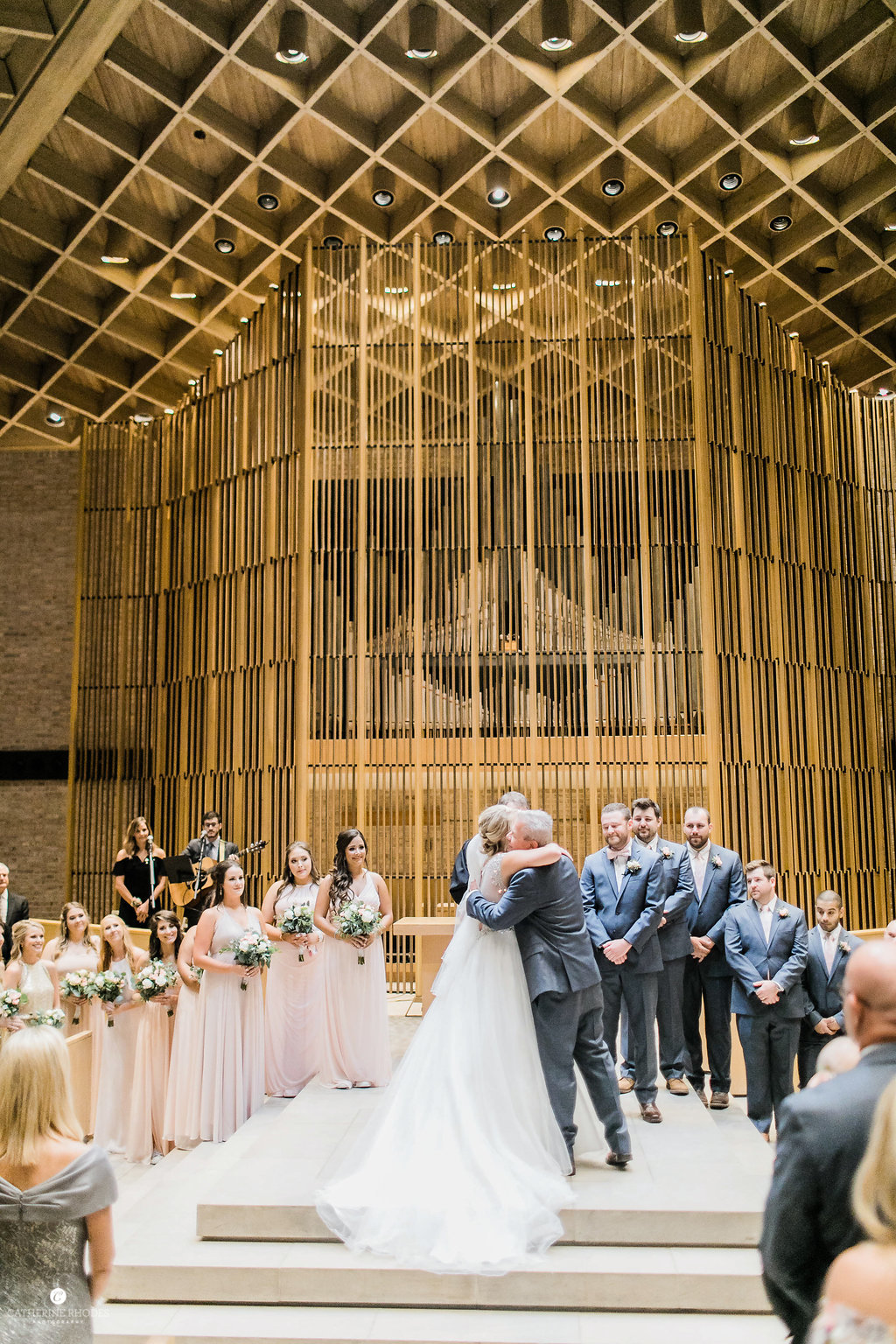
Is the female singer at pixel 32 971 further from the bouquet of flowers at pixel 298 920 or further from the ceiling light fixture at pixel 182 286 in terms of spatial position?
the ceiling light fixture at pixel 182 286

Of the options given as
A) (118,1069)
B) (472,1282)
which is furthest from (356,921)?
(472,1282)

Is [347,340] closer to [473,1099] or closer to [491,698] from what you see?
[491,698]

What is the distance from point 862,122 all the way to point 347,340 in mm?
5134

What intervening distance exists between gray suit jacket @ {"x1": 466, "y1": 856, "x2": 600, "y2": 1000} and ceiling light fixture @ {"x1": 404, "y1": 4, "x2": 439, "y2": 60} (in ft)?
22.8

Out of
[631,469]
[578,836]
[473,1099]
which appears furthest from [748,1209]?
[631,469]

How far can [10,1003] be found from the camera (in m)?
7.09

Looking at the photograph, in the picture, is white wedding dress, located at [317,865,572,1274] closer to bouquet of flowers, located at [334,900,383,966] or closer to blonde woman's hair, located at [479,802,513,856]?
blonde woman's hair, located at [479,802,513,856]

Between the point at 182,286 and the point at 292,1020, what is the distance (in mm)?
8032

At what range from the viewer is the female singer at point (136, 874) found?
9.99m

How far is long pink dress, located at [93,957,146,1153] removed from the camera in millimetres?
7621

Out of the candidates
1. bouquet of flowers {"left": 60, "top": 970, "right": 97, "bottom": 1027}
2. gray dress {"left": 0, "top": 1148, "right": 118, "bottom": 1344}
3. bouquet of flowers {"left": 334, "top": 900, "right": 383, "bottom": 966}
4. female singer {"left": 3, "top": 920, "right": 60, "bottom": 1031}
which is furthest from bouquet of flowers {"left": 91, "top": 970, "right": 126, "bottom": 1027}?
gray dress {"left": 0, "top": 1148, "right": 118, "bottom": 1344}

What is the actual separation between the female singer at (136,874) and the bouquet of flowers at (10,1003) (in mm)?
2711

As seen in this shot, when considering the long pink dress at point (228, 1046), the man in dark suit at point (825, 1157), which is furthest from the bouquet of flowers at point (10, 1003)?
the man in dark suit at point (825, 1157)

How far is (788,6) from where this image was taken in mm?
8773
